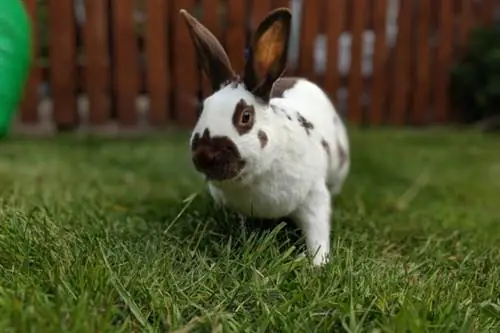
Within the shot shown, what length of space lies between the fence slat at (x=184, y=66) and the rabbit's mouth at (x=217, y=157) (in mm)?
3399

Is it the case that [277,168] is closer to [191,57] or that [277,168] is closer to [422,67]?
[191,57]

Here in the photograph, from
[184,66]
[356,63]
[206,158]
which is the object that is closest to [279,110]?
[206,158]

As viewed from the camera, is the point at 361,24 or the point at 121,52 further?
the point at 361,24

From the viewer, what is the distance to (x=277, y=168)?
2.05 m

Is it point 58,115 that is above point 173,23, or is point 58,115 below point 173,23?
below

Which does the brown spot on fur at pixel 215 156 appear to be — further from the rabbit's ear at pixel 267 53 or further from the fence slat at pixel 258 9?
the fence slat at pixel 258 9

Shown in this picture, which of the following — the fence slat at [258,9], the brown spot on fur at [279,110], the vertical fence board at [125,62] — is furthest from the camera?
the fence slat at [258,9]

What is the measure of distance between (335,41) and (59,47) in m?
1.94

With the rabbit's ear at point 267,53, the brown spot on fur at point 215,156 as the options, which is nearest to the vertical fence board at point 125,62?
the rabbit's ear at point 267,53

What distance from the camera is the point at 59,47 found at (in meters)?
5.10

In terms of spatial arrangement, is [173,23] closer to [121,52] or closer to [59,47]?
[121,52]

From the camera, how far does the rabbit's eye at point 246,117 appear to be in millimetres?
1916

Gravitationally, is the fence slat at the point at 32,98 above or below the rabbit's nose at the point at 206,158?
below

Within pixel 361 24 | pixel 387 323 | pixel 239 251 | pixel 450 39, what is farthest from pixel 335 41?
pixel 387 323
